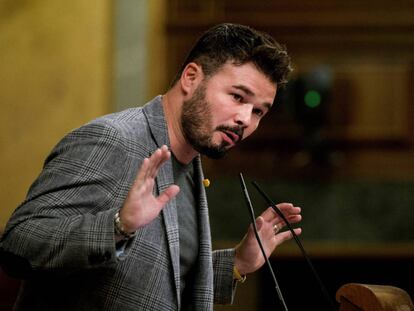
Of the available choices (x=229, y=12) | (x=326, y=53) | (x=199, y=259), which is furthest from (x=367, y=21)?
(x=199, y=259)

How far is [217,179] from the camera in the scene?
432cm

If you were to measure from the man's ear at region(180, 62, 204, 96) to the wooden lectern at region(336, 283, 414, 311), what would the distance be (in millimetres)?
624

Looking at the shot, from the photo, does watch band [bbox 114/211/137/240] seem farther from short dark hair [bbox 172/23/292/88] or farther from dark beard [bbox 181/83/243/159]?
short dark hair [bbox 172/23/292/88]

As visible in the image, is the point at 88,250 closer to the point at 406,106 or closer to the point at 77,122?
the point at 77,122

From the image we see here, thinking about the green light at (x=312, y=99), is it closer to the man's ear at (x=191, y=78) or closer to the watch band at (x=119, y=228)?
the man's ear at (x=191, y=78)

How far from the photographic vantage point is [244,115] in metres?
1.94

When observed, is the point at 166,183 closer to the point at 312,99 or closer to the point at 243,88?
the point at 243,88

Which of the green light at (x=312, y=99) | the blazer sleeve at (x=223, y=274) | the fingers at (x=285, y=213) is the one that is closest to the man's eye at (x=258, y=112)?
the fingers at (x=285, y=213)

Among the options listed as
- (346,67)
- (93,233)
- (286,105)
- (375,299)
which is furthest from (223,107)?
(346,67)

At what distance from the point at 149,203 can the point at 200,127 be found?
1.35ft

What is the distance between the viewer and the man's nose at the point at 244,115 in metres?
1.93

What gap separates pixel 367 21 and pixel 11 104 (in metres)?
1.84

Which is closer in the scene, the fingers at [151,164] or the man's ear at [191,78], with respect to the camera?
the fingers at [151,164]

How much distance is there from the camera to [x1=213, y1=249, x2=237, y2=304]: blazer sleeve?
2.25 meters
